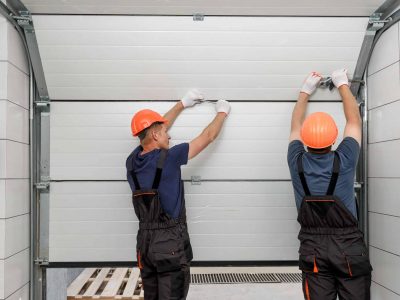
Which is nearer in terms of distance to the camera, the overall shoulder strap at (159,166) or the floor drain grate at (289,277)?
the overall shoulder strap at (159,166)

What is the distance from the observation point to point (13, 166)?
97.0 inches

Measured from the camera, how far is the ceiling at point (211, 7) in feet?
7.82

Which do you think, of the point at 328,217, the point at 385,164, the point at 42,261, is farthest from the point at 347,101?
the point at 42,261

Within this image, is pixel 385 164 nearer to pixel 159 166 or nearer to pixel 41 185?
pixel 159 166

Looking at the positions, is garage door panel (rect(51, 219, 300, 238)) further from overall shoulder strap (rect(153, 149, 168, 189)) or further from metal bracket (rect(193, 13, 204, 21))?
metal bracket (rect(193, 13, 204, 21))

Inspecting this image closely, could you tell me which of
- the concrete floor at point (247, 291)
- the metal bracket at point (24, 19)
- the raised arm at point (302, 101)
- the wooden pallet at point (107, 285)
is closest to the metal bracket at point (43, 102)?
the metal bracket at point (24, 19)

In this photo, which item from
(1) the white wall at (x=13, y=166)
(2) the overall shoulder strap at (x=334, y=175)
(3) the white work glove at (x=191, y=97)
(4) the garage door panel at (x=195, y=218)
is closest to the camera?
(2) the overall shoulder strap at (x=334, y=175)

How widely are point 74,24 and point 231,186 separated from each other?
157cm

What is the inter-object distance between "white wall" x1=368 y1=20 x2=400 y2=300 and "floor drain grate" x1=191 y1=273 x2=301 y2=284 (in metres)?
3.10

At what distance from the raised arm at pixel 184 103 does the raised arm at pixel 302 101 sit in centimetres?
68

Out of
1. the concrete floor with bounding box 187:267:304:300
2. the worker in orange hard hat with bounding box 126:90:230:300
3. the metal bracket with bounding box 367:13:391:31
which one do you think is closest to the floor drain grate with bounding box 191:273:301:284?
the concrete floor with bounding box 187:267:304:300

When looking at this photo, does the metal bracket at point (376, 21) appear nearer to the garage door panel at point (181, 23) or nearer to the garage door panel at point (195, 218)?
the garage door panel at point (181, 23)

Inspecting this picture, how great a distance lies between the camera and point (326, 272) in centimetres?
227

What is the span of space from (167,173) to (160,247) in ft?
1.52
